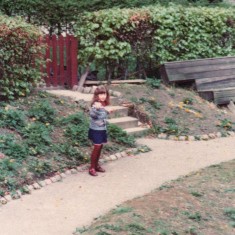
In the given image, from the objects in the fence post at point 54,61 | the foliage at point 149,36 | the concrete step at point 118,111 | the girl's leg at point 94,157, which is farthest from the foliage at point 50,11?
the girl's leg at point 94,157

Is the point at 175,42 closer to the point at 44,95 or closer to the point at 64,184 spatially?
the point at 44,95

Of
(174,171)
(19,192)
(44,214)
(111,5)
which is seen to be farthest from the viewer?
(111,5)

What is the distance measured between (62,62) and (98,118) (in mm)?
4214

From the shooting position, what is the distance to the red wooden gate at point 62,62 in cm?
1238

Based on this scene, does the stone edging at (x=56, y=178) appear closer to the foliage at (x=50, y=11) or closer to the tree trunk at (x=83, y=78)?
the tree trunk at (x=83, y=78)

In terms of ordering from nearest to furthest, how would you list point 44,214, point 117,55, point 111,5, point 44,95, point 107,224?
point 107,224, point 44,214, point 44,95, point 117,55, point 111,5

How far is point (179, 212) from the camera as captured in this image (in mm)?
6797

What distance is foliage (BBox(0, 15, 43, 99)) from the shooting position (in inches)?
396

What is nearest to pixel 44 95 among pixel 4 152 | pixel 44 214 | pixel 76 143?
pixel 76 143

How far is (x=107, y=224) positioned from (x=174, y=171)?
9.03 feet

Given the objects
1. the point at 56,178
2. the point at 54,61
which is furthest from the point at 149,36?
the point at 56,178

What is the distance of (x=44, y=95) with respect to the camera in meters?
10.9

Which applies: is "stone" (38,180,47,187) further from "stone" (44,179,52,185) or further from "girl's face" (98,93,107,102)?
"girl's face" (98,93,107,102)

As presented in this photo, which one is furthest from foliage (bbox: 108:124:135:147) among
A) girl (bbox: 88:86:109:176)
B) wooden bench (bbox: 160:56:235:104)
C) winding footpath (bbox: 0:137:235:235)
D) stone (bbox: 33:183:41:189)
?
wooden bench (bbox: 160:56:235:104)
